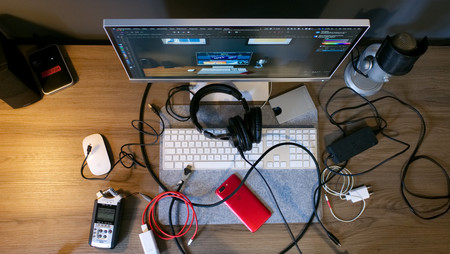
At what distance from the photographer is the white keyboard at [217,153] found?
0.81 meters

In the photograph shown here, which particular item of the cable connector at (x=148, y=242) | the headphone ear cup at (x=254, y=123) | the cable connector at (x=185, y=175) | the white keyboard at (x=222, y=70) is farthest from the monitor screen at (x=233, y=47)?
the cable connector at (x=148, y=242)

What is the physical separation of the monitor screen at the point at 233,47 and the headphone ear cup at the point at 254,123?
12cm

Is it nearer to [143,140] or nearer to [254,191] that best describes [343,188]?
[254,191]

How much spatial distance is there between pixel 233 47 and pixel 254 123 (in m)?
0.20

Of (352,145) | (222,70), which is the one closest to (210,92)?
(222,70)

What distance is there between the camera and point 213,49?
663 mm

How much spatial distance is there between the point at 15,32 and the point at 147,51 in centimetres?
53

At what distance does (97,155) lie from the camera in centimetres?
81

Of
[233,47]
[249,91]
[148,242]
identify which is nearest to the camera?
[233,47]

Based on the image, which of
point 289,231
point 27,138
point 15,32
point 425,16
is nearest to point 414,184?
point 289,231

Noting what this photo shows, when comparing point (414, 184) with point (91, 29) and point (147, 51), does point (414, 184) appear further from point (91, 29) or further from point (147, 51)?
point (91, 29)

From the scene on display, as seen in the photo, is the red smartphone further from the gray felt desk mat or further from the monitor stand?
the monitor stand

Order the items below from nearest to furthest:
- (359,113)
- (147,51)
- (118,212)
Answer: (147,51) < (118,212) < (359,113)

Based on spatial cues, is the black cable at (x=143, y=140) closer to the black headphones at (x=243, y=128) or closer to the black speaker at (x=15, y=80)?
the black headphones at (x=243, y=128)
